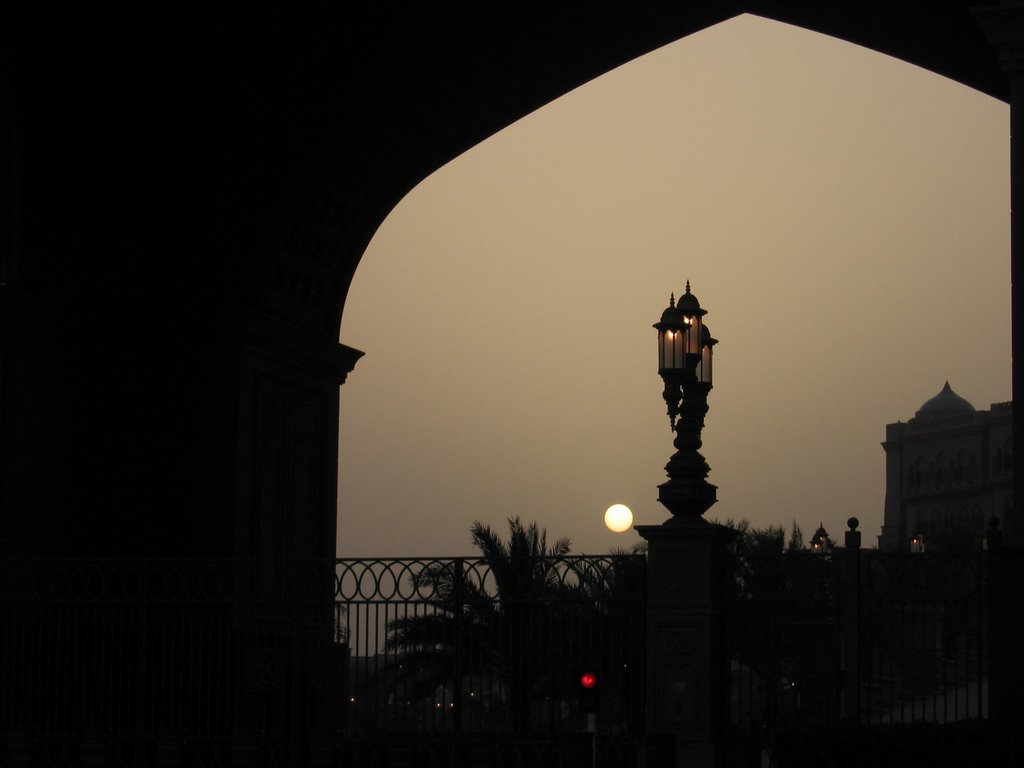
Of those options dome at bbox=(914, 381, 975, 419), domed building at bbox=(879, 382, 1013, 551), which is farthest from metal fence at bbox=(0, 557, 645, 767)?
dome at bbox=(914, 381, 975, 419)

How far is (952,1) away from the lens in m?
22.1

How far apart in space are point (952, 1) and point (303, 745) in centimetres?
1025

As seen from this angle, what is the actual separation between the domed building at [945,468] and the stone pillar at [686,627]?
91.2 m

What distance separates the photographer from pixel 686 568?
17453 mm

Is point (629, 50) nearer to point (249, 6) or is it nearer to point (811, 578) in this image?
point (249, 6)

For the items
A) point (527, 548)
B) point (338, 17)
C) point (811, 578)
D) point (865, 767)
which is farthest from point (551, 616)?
point (527, 548)

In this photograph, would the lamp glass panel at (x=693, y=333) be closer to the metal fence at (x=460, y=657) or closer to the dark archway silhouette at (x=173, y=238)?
the metal fence at (x=460, y=657)

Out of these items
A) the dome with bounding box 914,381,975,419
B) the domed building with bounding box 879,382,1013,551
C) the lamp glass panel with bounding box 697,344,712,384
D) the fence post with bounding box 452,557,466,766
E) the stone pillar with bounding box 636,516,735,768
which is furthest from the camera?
the dome with bounding box 914,381,975,419

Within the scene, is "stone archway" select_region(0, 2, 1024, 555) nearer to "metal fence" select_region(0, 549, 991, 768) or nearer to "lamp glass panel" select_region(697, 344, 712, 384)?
"metal fence" select_region(0, 549, 991, 768)

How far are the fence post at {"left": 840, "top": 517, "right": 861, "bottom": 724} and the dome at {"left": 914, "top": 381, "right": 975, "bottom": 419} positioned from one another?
110 m

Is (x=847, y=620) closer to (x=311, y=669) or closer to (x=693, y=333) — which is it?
(x=693, y=333)

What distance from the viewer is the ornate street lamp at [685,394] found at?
17.3 metres

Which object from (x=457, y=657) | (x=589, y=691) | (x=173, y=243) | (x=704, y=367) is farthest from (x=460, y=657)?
(x=173, y=243)

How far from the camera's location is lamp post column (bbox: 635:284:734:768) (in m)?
A: 17.2
